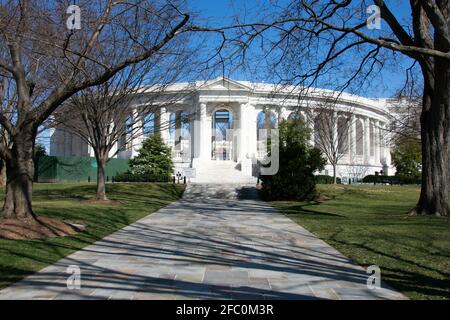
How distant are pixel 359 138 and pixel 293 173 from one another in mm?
39179

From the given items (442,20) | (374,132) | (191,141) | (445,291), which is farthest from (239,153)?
(445,291)

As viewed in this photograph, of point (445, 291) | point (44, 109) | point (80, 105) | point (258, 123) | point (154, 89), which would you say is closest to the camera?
point (445, 291)

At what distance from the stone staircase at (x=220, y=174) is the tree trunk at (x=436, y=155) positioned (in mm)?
20847

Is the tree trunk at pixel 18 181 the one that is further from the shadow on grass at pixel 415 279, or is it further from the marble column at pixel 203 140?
the marble column at pixel 203 140

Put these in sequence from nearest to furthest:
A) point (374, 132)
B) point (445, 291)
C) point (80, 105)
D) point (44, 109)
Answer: point (445, 291) → point (44, 109) → point (80, 105) → point (374, 132)

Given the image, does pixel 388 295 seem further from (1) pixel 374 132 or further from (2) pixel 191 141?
(1) pixel 374 132

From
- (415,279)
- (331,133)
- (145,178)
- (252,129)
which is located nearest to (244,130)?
(252,129)

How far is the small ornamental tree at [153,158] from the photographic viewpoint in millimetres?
45094

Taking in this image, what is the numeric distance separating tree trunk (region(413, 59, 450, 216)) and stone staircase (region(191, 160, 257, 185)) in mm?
20847

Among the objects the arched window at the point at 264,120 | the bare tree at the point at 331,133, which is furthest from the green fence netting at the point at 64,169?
the bare tree at the point at 331,133

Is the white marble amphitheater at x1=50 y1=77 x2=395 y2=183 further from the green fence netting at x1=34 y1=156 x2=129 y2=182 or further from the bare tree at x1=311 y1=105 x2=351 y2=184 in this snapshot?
the green fence netting at x1=34 y1=156 x2=129 y2=182

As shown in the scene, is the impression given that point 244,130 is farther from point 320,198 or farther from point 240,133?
point 320,198

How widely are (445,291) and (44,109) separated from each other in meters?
9.68
